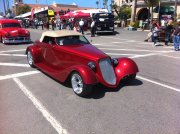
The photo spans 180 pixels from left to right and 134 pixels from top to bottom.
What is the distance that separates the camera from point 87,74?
6.84 meters

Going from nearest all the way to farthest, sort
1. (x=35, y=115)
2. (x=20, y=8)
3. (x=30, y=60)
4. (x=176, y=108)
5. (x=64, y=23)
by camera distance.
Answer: (x=35, y=115) → (x=176, y=108) → (x=30, y=60) → (x=64, y=23) → (x=20, y=8)

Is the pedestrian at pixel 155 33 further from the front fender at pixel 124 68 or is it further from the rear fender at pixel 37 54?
the front fender at pixel 124 68

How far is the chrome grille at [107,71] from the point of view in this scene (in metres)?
7.38

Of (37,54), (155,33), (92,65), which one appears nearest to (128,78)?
(92,65)

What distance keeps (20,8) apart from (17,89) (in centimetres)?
10985

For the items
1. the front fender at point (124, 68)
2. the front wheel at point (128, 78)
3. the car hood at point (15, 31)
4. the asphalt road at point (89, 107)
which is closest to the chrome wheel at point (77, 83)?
the asphalt road at point (89, 107)

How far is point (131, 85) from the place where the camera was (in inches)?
321

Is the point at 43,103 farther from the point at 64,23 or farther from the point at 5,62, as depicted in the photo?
the point at 64,23

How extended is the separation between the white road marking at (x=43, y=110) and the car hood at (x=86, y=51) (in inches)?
68.7

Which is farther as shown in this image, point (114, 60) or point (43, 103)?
point (114, 60)

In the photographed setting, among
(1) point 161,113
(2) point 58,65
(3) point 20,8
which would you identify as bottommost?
(1) point 161,113

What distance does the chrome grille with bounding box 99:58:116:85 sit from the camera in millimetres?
7375

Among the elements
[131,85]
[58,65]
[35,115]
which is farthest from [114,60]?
[35,115]

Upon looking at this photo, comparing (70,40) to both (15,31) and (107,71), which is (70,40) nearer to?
(107,71)
